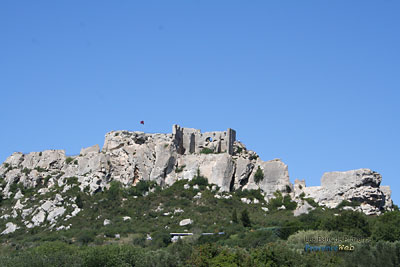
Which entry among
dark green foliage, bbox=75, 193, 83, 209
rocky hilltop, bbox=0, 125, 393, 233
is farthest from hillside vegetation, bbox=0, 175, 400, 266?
rocky hilltop, bbox=0, 125, 393, 233

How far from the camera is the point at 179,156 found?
3794 inches

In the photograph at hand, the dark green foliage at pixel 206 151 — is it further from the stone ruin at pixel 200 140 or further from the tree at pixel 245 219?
the tree at pixel 245 219

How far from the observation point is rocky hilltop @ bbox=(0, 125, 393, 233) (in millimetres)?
89250

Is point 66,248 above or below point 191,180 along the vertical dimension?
below

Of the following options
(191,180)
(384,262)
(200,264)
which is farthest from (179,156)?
(384,262)

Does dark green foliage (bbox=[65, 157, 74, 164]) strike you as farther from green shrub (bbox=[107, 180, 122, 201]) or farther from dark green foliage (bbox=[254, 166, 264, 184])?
dark green foliage (bbox=[254, 166, 264, 184])

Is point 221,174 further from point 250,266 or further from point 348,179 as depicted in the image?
point 250,266

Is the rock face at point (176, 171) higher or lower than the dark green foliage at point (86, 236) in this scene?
higher

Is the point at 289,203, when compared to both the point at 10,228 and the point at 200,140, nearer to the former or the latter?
the point at 200,140

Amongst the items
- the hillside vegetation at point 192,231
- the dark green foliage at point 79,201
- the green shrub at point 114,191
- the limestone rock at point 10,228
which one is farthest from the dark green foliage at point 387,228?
the limestone rock at point 10,228

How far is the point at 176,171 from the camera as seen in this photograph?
314ft

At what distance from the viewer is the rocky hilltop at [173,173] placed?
8925cm

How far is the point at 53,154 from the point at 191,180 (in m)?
18.6

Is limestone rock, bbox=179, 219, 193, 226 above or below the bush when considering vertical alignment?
below
